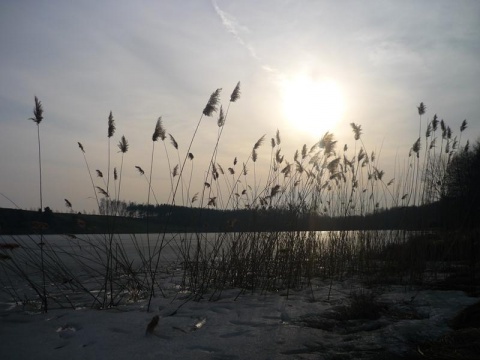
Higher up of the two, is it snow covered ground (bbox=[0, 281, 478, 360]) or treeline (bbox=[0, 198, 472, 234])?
treeline (bbox=[0, 198, 472, 234])

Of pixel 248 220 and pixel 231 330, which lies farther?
pixel 248 220

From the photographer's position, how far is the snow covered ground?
2.03 metres

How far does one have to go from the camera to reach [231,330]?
96.8 inches

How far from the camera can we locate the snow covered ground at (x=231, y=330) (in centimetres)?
203

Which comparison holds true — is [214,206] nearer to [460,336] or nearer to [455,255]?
[460,336]

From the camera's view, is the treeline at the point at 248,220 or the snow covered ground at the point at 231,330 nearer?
the snow covered ground at the point at 231,330

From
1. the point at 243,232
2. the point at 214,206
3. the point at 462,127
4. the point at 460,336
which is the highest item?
the point at 462,127

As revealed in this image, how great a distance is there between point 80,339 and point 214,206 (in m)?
2.97

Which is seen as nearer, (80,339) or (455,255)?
(80,339)

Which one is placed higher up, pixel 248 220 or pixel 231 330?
pixel 248 220

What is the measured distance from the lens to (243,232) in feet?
15.0

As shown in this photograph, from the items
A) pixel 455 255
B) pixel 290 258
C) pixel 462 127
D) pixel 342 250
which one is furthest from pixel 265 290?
pixel 462 127

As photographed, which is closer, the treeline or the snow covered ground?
the snow covered ground

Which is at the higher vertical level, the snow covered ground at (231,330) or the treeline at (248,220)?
the treeline at (248,220)
